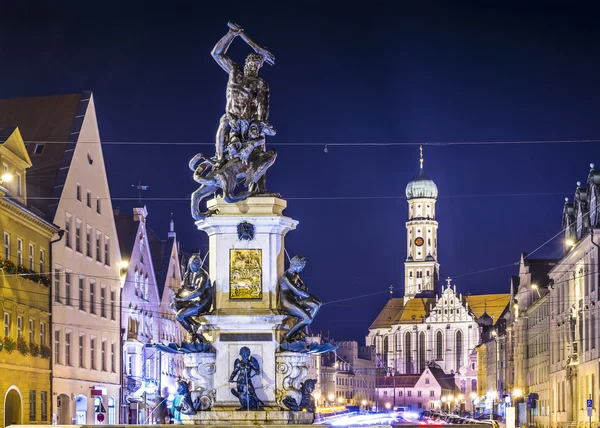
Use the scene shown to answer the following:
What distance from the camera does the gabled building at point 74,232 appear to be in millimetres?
57438

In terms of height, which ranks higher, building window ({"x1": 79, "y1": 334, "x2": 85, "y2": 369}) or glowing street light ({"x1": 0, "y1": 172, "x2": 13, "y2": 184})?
glowing street light ({"x1": 0, "y1": 172, "x2": 13, "y2": 184})

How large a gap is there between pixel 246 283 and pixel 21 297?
3153 centimetres

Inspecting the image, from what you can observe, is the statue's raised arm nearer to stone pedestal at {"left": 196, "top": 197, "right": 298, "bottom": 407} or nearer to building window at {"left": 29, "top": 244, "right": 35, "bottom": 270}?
stone pedestal at {"left": 196, "top": 197, "right": 298, "bottom": 407}

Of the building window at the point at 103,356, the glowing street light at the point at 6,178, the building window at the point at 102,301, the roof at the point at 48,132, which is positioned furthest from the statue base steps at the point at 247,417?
the building window at the point at 103,356

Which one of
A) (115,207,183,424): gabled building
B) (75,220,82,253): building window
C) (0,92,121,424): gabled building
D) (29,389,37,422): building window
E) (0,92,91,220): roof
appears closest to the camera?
(29,389,37,422): building window

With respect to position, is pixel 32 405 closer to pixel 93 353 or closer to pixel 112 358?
pixel 93 353

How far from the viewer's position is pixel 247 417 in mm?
21141

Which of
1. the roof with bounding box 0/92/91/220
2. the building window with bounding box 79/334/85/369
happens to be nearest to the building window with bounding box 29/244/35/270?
the roof with bounding box 0/92/91/220

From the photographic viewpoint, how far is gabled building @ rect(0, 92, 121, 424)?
57438 mm

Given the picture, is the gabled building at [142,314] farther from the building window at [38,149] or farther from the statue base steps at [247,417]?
the statue base steps at [247,417]

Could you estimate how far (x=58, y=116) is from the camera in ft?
198

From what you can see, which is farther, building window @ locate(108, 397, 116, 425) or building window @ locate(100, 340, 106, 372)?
building window @ locate(108, 397, 116, 425)

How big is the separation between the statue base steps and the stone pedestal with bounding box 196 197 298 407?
0.60ft

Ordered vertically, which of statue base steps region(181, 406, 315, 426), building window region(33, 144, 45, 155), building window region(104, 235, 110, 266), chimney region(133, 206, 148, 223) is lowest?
statue base steps region(181, 406, 315, 426)
